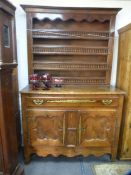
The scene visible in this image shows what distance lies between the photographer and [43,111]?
1.96 meters

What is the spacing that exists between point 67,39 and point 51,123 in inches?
45.4

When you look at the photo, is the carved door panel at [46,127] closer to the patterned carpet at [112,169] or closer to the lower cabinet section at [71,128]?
the lower cabinet section at [71,128]

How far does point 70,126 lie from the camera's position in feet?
6.59

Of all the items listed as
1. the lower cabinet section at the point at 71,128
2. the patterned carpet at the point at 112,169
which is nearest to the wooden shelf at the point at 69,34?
the lower cabinet section at the point at 71,128

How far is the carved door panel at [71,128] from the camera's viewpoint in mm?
1982

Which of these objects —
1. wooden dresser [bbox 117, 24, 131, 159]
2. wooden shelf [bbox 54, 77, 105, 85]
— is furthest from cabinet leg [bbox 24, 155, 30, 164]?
wooden dresser [bbox 117, 24, 131, 159]

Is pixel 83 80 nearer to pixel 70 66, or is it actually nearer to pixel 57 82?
pixel 70 66

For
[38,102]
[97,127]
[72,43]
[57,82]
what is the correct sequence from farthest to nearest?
[72,43] < [57,82] < [97,127] < [38,102]

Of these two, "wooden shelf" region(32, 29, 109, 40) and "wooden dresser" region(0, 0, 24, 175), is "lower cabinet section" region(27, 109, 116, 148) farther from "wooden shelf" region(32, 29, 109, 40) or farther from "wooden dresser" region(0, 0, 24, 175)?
"wooden shelf" region(32, 29, 109, 40)

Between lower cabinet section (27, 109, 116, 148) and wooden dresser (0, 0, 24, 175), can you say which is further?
lower cabinet section (27, 109, 116, 148)

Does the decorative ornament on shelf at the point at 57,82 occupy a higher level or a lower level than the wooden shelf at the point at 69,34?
lower

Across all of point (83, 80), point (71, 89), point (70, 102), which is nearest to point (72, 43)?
point (83, 80)

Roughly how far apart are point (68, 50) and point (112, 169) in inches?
64.3

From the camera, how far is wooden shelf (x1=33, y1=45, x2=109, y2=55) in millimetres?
2182
